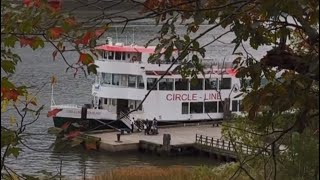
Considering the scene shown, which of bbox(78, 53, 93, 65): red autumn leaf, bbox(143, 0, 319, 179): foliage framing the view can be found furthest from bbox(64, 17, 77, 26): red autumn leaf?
bbox(143, 0, 319, 179): foliage framing the view

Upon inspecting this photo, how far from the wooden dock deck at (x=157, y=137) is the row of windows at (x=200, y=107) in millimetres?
897

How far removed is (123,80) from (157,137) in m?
3.67

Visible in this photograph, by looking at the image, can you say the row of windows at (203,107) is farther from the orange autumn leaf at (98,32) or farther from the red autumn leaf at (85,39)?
the red autumn leaf at (85,39)

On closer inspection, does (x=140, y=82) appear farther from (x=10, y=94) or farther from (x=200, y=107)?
(x=10, y=94)

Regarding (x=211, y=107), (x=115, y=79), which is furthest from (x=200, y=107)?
(x=115, y=79)

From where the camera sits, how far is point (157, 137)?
24969mm

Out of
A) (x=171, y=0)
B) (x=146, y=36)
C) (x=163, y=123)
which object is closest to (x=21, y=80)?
(x=163, y=123)

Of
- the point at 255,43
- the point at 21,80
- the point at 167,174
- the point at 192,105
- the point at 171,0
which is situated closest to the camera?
the point at 255,43

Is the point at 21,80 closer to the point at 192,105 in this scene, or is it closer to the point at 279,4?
the point at 192,105

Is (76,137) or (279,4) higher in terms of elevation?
(279,4)

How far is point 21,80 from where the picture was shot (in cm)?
3012

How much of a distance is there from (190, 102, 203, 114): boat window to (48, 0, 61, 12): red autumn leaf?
81.6 feet

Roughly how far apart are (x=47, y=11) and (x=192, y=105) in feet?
83.5

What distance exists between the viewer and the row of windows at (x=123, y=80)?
27.5 m
